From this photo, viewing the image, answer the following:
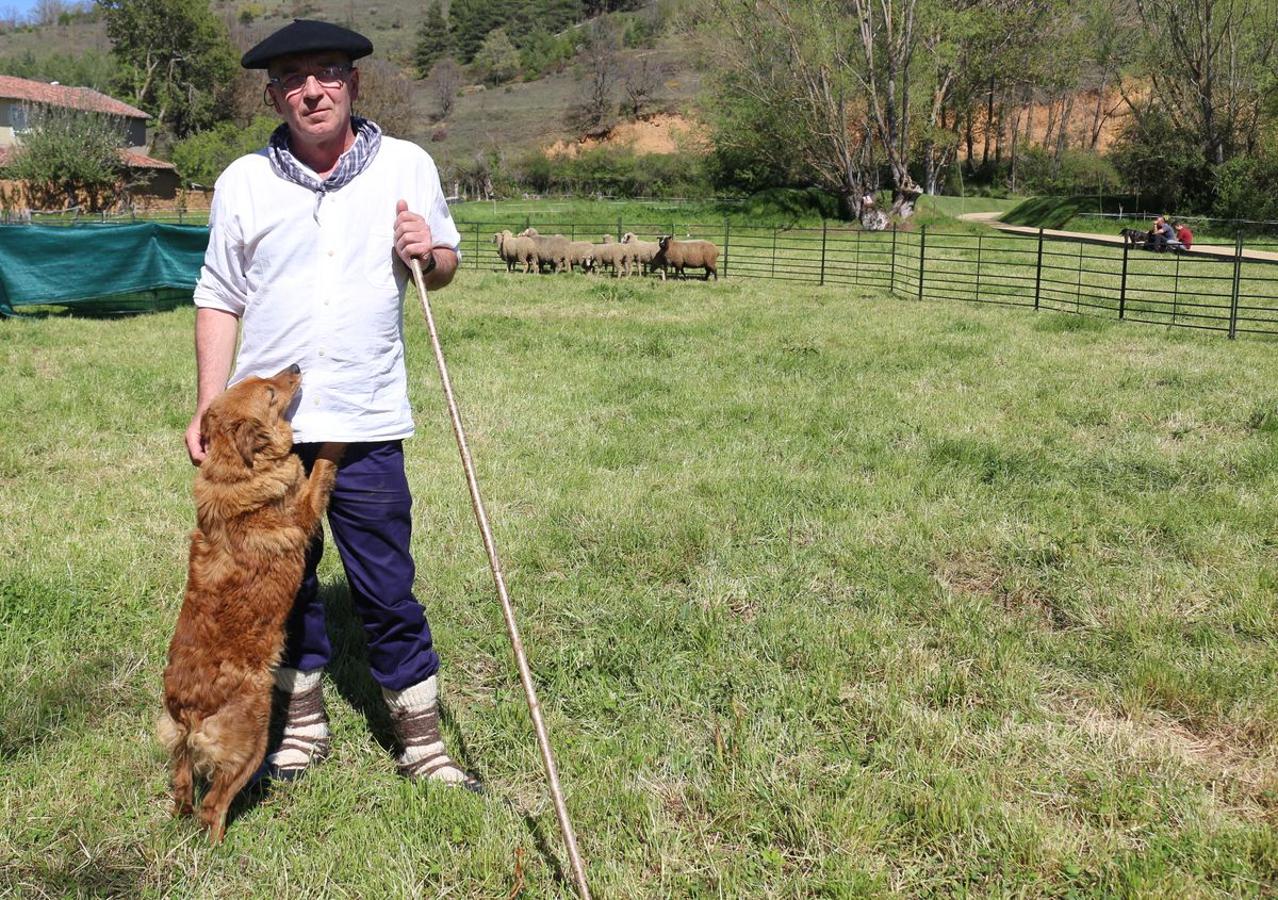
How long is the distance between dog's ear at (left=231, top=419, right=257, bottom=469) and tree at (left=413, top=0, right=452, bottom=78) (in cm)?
13062

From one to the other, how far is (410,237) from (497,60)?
125596 millimetres

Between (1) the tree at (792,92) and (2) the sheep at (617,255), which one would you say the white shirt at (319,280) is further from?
(1) the tree at (792,92)

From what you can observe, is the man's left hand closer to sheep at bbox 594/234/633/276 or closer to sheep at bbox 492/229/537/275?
sheep at bbox 594/234/633/276

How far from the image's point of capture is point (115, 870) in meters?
2.72

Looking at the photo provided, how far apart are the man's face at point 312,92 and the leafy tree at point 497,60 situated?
4673 inches

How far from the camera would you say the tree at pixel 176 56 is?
7750cm

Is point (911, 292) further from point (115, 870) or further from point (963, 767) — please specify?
point (115, 870)

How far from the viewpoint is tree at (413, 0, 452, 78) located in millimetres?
123500

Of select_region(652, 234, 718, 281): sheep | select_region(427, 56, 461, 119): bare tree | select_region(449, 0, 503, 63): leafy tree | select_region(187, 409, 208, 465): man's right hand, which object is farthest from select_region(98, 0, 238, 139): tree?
select_region(187, 409, 208, 465): man's right hand

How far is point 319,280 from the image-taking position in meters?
2.88

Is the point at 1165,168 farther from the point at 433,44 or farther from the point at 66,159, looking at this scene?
the point at 433,44

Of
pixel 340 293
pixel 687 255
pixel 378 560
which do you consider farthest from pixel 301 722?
pixel 687 255

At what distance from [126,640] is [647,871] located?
259cm

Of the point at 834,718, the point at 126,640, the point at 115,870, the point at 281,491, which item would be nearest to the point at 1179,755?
the point at 834,718
